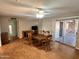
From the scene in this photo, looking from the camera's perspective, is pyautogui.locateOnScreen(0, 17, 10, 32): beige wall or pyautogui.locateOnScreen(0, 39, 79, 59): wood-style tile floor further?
pyautogui.locateOnScreen(0, 17, 10, 32): beige wall

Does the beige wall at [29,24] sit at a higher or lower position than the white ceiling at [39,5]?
lower

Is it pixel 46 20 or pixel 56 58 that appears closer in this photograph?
pixel 56 58

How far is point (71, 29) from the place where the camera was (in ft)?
24.2

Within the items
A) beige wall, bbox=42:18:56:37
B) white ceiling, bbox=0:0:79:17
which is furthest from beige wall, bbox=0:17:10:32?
white ceiling, bbox=0:0:79:17

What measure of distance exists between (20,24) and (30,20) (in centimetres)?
121

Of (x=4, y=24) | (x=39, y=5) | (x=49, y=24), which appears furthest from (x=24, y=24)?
(x=39, y=5)

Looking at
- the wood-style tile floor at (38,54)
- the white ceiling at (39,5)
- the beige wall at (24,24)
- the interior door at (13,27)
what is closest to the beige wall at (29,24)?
the beige wall at (24,24)

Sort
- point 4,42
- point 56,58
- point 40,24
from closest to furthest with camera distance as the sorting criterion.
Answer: point 56,58 → point 4,42 → point 40,24

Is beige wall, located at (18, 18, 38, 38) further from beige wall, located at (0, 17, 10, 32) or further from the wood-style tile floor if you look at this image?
the wood-style tile floor

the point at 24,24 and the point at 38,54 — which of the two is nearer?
the point at 38,54

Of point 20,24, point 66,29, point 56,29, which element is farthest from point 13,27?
point 66,29

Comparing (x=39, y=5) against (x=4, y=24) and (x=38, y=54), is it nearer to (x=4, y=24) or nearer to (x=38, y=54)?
(x=38, y=54)

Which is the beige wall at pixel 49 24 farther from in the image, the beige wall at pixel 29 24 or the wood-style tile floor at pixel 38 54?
the wood-style tile floor at pixel 38 54

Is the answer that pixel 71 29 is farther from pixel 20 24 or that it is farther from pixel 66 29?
pixel 20 24
